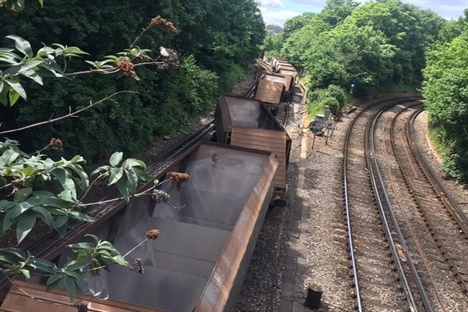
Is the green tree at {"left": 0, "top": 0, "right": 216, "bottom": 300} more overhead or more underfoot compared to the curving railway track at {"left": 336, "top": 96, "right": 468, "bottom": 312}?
more overhead

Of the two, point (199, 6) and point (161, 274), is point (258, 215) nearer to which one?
point (161, 274)

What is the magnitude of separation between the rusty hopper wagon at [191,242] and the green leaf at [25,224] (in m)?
2.40

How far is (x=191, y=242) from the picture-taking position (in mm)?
8602

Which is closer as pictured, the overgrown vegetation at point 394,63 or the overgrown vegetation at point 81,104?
the overgrown vegetation at point 81,104

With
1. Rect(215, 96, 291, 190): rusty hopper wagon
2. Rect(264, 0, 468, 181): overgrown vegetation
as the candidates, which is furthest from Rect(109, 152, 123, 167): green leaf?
Rect(264, 0, 468, 181): overgrown vegetation

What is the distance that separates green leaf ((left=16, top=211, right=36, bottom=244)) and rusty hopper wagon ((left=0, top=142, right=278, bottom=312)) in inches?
94.7

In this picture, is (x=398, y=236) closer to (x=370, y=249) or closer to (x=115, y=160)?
(x=370, y=249)

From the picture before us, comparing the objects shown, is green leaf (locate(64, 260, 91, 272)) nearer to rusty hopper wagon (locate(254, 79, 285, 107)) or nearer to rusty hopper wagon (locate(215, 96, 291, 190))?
rusty hopper wagon (locate(215, 96, 291, 190))

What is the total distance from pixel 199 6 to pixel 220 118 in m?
7.40

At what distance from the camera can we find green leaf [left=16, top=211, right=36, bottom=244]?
2.19 meters

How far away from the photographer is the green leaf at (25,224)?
2.19m

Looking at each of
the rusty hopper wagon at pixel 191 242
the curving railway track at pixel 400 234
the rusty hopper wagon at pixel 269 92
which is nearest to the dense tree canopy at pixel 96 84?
the rusty hopper wagon at pixel 191 242

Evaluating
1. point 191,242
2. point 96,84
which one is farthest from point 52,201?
point 96,84

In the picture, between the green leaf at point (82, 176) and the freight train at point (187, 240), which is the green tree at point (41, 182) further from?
the freight train at point (187, 240)
